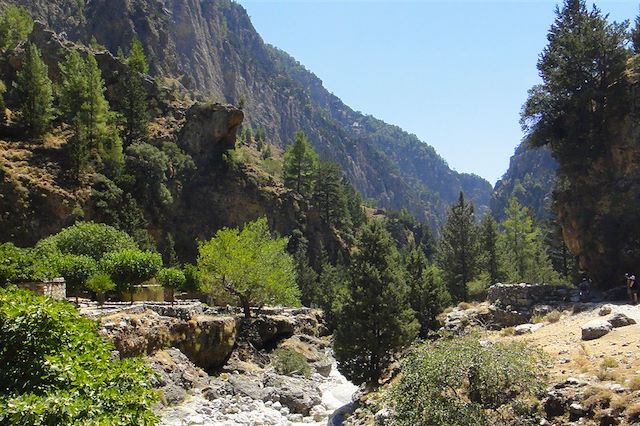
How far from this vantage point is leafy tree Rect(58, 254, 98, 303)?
1056 inches

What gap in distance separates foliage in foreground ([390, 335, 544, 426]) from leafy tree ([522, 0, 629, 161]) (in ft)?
85.5

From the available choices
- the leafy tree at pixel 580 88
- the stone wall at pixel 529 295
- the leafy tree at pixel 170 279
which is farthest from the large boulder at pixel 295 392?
the leafy tree at pixel 580 88

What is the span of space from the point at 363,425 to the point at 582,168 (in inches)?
1025

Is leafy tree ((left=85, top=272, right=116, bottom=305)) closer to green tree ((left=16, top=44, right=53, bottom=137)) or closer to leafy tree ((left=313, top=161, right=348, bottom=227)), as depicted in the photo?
green tree ((left=16, top=44, right=53, bottom=137))

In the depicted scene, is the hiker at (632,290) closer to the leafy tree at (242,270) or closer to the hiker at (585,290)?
the hiker at (585,290)

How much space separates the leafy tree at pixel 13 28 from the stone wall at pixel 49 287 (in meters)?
57.3

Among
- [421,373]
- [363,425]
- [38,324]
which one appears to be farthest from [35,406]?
[363,425]

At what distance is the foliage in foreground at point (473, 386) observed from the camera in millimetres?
12023

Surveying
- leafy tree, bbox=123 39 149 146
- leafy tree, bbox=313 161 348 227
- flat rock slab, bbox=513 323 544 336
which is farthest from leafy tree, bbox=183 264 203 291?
leafy tree, bbox=313 161 348 227

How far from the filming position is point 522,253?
5706cm

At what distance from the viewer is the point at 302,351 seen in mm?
36000

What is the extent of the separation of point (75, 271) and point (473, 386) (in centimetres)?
2282

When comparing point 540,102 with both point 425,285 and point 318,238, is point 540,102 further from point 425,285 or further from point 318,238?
point 318,238

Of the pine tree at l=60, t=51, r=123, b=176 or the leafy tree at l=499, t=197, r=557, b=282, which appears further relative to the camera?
the pine tree at l=60, t=51, r=123, b=176
